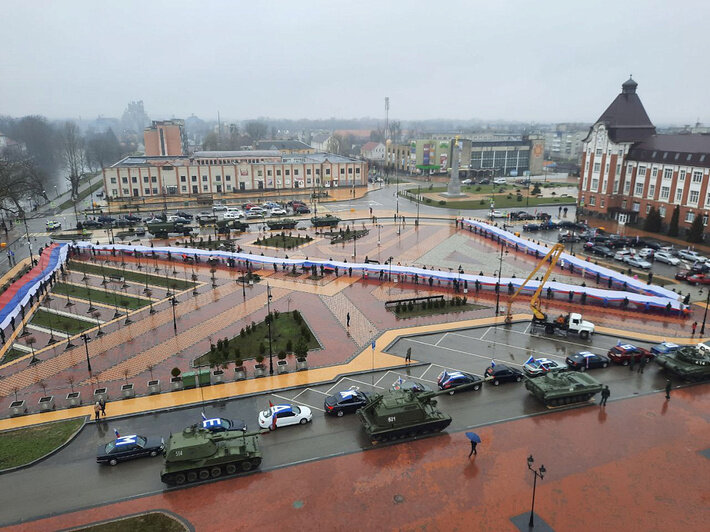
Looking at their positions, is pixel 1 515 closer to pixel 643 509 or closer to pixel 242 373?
pixel 242 373

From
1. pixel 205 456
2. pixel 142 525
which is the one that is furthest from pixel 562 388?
pixel 142 525

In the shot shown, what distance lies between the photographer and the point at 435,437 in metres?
21.5

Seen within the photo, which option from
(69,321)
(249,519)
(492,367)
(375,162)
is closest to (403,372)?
(492,367)

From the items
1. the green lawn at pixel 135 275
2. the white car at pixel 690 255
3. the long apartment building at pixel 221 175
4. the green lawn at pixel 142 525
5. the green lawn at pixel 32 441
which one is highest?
the long apartment building at pixel 221 175

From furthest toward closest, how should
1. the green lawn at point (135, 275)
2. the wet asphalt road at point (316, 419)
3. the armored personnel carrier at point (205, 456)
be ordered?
the green lawn at point (135, 275) < the armored personnel carrier at point (205, 456) < the wet asphalt road at point (316, 419)

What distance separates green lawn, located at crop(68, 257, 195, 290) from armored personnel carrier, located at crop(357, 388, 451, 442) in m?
25.0

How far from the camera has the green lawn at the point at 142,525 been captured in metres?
16.5

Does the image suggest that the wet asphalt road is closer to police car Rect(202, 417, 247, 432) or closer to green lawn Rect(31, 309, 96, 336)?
police car Rect(202, 417, 247, 432)

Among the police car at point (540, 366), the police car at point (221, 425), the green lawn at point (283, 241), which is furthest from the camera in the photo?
the green lawn at point (283, 241)

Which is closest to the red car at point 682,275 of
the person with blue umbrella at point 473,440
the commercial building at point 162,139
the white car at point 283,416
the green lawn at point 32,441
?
the person with blue umbrella at point 473,440

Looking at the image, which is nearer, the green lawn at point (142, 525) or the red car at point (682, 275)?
the green lawn at point (142, 525)

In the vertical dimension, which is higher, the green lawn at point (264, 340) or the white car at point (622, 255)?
the white car at point (622, 255)

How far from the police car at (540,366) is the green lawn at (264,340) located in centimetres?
1247

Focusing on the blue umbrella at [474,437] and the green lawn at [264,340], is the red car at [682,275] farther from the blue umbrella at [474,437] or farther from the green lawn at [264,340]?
the green lawn at [264,340]
